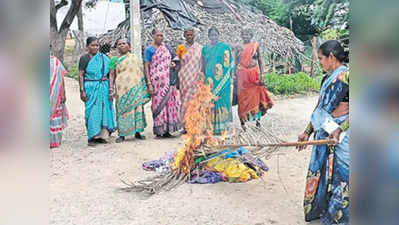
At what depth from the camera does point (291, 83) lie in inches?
488

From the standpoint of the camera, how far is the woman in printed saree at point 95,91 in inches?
237

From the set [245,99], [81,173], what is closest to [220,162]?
[81,173]

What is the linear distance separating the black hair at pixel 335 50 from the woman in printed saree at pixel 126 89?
4041 millimetres

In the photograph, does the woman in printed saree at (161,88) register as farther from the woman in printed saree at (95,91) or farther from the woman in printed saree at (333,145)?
the woman in printed saree at (333,145)

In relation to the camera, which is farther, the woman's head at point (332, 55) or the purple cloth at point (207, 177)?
the purple cloth at point (207, 177)

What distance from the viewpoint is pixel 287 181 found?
4273 mm

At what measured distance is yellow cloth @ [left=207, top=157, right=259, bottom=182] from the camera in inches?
166

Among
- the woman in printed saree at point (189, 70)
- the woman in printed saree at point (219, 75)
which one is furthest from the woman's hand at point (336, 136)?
the woman in printed saree at point (189, 70)

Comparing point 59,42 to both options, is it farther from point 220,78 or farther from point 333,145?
point 333,145

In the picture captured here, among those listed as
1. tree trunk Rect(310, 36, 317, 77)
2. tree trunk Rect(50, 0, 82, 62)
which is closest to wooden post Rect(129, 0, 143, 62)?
tree trunk Rect(310, 36, 317, 77)
